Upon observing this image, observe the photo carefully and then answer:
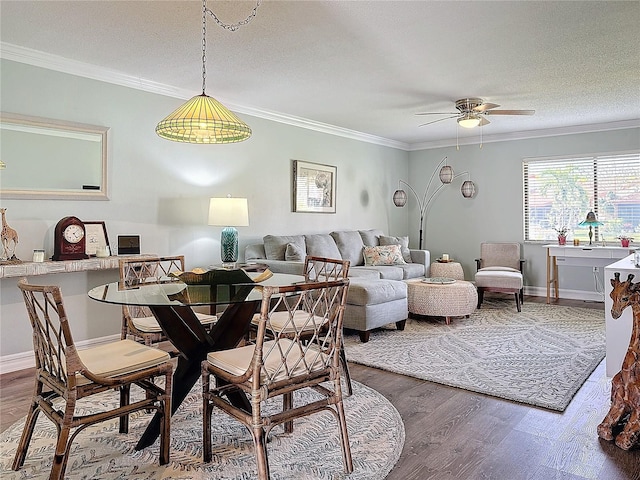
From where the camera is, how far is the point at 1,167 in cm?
339

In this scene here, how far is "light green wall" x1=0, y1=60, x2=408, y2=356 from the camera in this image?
11.7 feet

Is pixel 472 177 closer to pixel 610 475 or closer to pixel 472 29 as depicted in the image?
pixel 472 29

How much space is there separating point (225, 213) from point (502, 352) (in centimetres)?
279

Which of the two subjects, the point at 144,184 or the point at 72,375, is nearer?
the point at 72,375

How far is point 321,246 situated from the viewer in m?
5.68

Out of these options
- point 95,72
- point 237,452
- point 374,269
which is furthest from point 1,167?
point 374,269

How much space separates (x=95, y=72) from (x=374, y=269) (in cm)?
362

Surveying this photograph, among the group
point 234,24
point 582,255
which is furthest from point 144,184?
point 582,255

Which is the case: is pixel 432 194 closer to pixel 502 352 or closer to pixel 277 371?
pixel 502 352

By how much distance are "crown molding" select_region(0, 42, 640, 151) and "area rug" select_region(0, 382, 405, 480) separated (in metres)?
2.66

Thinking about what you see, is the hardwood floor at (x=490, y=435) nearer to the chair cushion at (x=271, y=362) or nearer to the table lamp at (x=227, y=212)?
the chair cushion at (x=271, y=362)

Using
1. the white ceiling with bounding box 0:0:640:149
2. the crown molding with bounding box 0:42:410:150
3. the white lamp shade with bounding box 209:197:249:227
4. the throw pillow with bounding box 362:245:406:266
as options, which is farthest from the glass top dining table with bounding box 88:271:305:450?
the throw pillow with bounding box 362:245:406:266

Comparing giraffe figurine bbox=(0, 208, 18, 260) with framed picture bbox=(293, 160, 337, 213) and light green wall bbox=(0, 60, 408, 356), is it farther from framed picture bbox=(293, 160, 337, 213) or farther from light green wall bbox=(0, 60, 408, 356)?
framed picture bbox=(293, 160, 337, 213)

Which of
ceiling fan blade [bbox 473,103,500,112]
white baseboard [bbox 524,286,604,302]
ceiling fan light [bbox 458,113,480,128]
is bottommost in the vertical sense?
white baseboard [bbox 524,286,604,302]
